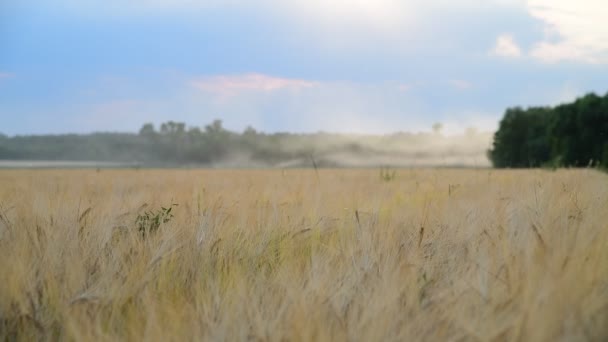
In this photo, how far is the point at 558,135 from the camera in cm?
3147

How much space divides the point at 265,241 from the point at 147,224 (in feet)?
2.43

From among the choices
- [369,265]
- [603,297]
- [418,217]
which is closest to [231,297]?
[369,265]

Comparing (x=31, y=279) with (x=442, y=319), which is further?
(x=31, y=279)

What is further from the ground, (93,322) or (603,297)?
(603,297)

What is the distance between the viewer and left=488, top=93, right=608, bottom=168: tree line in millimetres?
29062

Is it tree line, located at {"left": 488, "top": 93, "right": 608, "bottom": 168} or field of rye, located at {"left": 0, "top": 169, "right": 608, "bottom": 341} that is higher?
tree line, located at {"left": 488, "top": 93, "right": 608, "bottom": 168}

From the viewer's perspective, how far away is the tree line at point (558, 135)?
29.1 metres

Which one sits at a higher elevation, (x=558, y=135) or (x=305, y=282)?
(x=558, y=135)

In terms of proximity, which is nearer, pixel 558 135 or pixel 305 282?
pixel 305 282

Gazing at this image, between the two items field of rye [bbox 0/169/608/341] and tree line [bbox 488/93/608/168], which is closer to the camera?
field of rye [bbox 0/169/608/341]

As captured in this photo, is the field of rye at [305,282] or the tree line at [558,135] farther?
the tree line at [558,135]

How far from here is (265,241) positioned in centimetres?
249

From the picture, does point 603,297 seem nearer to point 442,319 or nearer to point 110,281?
point 442,319

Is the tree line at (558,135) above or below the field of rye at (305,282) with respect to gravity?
above
